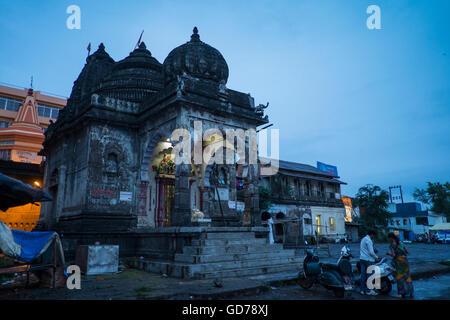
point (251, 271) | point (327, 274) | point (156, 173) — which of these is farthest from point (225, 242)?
point (156, 173)

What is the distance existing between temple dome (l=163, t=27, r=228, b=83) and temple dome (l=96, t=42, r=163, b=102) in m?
1.57

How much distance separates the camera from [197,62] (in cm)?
1364

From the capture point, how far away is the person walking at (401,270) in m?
6.30

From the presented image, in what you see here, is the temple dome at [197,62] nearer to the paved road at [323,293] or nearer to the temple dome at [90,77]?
the temple dome at [90,77]

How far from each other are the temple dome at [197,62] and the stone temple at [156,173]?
0.05m

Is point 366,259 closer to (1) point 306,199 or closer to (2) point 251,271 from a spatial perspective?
Answer: (2) point 251,271

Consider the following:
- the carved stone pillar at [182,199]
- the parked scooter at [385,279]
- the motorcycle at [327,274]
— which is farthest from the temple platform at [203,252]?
the parked scooter at [385,279]

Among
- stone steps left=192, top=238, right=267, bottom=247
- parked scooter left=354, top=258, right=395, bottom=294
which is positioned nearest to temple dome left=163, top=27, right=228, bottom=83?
stone steps left=192, top=238, right=267, bottom=247

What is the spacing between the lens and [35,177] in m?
21.9
